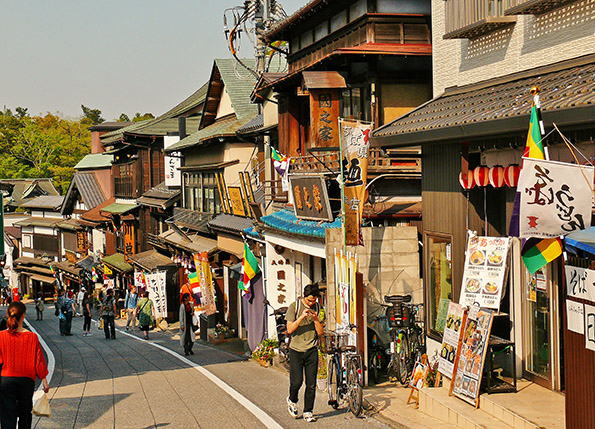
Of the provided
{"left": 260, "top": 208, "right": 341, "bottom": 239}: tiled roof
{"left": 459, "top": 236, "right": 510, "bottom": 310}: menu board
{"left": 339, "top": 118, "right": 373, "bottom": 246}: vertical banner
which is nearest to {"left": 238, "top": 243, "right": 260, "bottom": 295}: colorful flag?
{"left": 260, "top": 208, "right": 341, "bottom": 239}: tiled roof

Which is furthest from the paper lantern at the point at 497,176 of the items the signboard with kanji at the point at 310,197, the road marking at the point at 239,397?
the signboard with kanji at the point at 310,197

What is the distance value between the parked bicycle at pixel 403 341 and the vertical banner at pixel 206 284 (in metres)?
14.2

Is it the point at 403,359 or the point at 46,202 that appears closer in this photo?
the point at 403,359

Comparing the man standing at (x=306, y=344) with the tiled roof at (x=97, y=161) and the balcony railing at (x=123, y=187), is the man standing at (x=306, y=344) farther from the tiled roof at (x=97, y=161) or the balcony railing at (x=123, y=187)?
the tiled roof at (x=97, y=161)

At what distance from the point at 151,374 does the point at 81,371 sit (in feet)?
7.57

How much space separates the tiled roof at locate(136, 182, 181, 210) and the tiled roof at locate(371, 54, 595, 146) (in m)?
30.9

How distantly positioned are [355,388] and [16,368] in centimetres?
495

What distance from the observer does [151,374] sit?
57.7 feet

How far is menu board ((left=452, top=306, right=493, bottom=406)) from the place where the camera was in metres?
10.9

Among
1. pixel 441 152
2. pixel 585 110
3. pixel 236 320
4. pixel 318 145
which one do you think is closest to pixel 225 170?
pixel 236 320

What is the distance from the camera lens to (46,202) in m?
75.0

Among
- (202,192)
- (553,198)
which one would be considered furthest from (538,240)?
(202,192)

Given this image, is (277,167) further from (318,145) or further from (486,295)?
(486,295)

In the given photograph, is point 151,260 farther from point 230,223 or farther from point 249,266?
point 249,266
